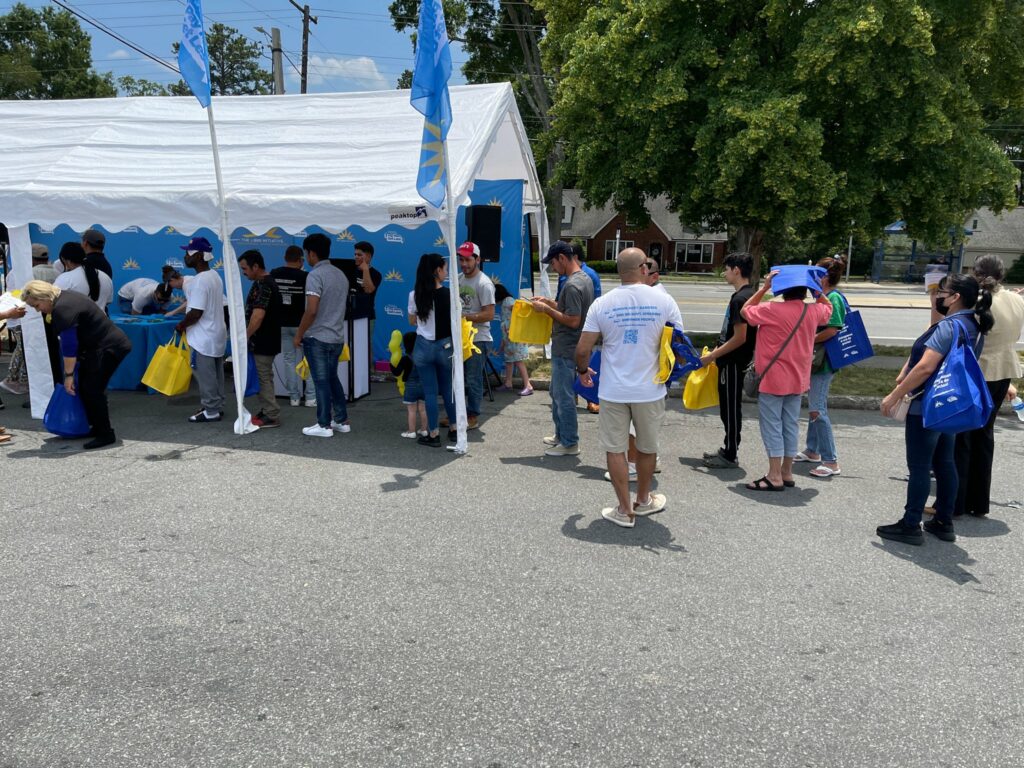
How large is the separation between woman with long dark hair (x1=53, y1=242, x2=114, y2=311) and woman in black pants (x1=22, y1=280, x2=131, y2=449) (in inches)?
47.5

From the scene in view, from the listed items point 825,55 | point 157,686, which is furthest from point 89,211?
point 825,55

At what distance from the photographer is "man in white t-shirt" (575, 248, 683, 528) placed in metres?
4.68

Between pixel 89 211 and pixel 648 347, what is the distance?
19.7ft

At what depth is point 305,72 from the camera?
89.0ft

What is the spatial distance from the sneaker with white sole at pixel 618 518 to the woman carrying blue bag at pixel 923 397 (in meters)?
1.65

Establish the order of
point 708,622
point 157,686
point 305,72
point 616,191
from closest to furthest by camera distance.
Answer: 1. point 157,686
2. point 708,622
3. point 616,191
4. point 305,72

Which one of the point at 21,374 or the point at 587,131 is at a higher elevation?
the point at 587,131

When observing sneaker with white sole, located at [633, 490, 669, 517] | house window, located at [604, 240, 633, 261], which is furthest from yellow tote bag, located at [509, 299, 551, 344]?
house window, located at [604, 240, 633, 261]

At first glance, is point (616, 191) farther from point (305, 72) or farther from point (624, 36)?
point (305, 72)

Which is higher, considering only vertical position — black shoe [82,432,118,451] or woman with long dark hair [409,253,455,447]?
woman with long dark hair [409,253,455,447]

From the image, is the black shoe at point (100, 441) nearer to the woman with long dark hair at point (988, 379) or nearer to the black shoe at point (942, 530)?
the black shoe at point (942, 530)

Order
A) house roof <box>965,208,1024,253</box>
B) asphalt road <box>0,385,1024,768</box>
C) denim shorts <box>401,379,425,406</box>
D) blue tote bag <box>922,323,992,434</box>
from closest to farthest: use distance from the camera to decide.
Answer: asphalt road <box>0,385,1024,768</box>, blue tote bag <box>922,323,992,434</box>, denim shorts <box>401,379,425,406</box>, house roof <box>965,208,1024,253</box>

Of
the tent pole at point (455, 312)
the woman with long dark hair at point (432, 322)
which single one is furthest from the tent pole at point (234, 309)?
the tent pole at point (455, 312)

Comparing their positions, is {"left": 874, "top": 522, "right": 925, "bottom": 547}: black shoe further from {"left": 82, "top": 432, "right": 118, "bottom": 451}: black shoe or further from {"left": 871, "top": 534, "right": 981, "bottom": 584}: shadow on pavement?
{"left": 82, "top": 432, "right": 118, "bottom": 451}: black shoe
